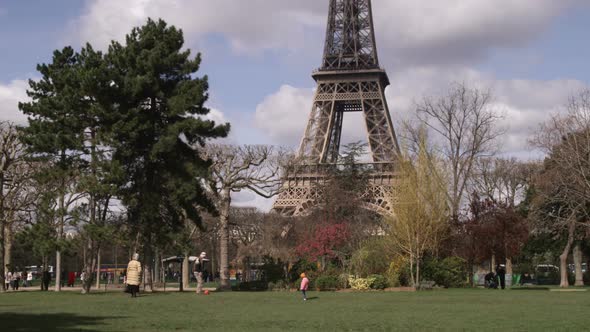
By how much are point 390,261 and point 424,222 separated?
3567mm

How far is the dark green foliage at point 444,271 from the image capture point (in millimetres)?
42312

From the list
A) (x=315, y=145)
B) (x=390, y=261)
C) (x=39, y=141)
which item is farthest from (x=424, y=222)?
(x=315, y=145)

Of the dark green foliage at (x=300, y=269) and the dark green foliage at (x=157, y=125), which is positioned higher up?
the dark green foliage at (x=157, y=125)

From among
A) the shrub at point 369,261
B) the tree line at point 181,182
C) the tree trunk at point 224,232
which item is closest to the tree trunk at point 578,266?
the tree line at point 181,182

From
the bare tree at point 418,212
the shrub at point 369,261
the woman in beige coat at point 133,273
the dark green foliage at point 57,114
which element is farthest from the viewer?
the shrub at point 369,261

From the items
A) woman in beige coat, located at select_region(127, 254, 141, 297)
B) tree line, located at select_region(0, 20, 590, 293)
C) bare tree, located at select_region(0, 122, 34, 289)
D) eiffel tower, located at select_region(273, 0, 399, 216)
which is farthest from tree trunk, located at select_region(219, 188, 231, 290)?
eiffel tower, located at select_region(273, 0, 399, 216)

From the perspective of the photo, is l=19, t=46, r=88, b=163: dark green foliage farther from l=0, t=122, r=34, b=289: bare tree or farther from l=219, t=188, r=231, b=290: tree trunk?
l=219, t=188, r=231, b=290: tree trunk

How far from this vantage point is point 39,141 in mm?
33688

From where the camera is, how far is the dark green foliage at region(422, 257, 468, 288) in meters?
42.3

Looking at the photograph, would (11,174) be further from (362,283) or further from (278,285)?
(362,283)

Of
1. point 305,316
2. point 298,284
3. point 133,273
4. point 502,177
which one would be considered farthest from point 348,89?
point 305,316

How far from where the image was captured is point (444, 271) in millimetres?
42500

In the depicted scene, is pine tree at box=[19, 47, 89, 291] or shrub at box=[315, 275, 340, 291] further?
shrub at box=[315, 275, 340, 291]

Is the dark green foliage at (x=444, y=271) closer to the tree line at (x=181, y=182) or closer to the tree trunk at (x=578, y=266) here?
the tree line at (x=181, y=182)
